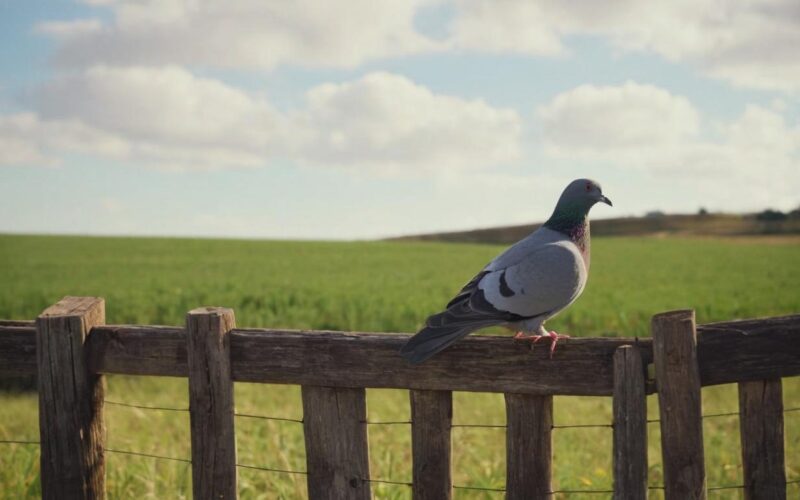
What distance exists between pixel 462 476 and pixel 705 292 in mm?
15231

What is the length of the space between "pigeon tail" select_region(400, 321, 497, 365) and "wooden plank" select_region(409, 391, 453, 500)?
0.74 feet

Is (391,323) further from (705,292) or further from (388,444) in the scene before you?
(705,292)

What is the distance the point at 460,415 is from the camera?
26.7 ft

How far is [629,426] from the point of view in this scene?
124 inches

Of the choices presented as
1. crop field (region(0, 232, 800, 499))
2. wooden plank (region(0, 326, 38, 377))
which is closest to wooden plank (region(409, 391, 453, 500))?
crop field (region(0, 232, 800, 499))

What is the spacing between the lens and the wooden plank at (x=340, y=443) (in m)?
3.42

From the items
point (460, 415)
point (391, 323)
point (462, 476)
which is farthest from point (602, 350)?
point (391, 323)

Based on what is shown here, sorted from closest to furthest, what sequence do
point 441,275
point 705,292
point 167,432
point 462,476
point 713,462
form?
point 462,476 < point 713,462 < point 167,432 < point 705,292 < point 441,275

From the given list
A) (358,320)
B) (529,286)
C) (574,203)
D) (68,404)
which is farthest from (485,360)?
(358,320)

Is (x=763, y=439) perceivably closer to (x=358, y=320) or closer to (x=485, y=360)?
(x=485, y=360)

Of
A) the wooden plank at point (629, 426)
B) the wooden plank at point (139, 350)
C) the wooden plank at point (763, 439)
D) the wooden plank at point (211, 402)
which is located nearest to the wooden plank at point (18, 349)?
the wooden plank at point (139, 350)

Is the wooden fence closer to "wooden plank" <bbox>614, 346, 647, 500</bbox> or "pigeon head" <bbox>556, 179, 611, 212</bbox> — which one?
"wooden plank" <bbox>614, 346, 647, 500</bbox>

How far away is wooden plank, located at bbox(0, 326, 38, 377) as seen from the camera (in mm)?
3996

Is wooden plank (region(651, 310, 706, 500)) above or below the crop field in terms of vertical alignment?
above
